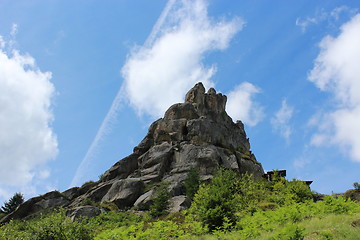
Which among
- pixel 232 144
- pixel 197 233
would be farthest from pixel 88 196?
pixel 197 233

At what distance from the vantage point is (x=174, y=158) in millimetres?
51219

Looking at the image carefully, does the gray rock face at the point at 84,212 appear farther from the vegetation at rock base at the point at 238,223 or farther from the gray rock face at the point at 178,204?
the vegetation at rock base at the point at 238,223

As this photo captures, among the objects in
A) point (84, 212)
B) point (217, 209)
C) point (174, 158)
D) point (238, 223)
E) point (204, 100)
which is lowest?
point (238, 223)

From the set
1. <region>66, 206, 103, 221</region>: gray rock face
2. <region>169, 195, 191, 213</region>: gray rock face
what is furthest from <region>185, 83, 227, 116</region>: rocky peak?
<region>66, 206, 103, 221</region>: gray rock face

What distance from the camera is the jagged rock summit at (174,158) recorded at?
42562 mm

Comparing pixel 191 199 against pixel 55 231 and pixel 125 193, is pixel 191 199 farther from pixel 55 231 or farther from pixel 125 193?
pixel 55 231

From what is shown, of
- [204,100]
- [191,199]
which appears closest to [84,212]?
[191,199]

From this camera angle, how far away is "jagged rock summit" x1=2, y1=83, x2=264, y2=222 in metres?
42.6

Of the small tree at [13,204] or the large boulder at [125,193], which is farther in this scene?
the small tree at [13,204]

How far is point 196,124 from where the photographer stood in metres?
55.2

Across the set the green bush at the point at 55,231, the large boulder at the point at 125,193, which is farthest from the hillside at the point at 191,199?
the large boulder at the point at 125,193

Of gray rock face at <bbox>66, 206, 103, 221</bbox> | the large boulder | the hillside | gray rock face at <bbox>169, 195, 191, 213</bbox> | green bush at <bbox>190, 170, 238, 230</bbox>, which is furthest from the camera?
the large boulder

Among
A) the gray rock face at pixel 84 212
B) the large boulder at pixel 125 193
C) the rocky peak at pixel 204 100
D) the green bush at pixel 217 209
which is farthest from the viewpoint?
the rocky peak at pixel 204 100

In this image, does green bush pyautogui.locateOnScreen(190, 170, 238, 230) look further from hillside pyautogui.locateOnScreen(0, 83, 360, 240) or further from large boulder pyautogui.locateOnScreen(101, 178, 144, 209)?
large boulder pyautogui.locateOnScreen(101, 178, 144, 209)
